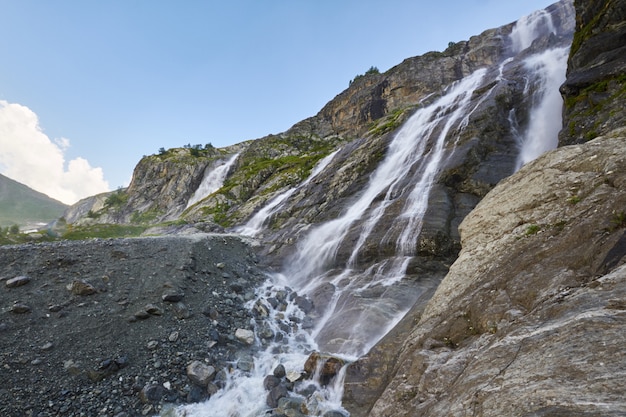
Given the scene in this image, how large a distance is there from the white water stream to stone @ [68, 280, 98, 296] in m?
7.17

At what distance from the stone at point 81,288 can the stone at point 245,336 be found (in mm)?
6372

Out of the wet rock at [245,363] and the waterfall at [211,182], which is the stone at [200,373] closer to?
the wet rock at [245,363]

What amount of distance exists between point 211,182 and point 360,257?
59.3 m

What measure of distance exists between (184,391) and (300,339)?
4985 mm

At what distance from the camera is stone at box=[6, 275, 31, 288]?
1263 cm

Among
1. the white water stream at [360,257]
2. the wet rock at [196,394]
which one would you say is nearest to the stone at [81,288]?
the wet rock at [196,394]

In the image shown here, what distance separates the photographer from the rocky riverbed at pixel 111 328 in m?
9.02

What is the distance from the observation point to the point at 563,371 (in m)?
3.97

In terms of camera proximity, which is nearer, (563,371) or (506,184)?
(563,371)

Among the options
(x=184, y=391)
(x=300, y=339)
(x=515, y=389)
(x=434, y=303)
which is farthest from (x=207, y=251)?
(x=515, y=389)

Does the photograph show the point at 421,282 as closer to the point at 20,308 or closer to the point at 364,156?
the point at 20,308

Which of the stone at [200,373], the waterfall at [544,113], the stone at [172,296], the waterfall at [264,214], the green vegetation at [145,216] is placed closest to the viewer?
the stone at [200,373]

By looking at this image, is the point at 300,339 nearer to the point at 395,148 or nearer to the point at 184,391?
the point at 184,391

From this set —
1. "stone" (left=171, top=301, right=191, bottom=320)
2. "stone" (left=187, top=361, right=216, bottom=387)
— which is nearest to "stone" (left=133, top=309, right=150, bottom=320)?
"stone" (left=171, top=301, right=191, bottom=320)
